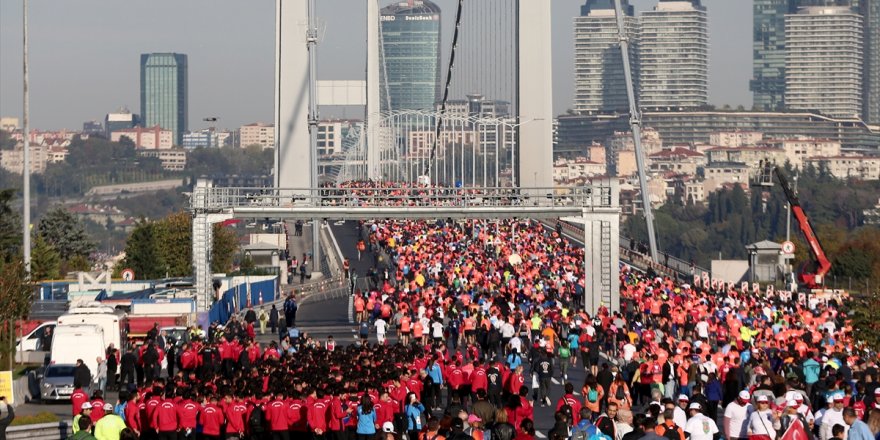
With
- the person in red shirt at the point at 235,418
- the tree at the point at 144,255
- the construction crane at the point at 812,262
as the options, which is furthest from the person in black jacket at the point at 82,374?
the tree at the point at 144,255

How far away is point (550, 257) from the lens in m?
63.6

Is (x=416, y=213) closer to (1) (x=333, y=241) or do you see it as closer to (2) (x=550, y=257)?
(2) (x=550, y=257)

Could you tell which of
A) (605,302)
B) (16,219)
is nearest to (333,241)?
(16,219)

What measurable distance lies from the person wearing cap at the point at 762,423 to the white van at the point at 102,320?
1754 centimetres

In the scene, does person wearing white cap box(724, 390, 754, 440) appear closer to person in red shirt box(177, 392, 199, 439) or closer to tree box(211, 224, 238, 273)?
person in red shirt box(177, 392, 199, 439)

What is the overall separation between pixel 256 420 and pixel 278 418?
293 millimetres

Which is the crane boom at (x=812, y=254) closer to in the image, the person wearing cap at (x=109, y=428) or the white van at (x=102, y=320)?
the white van at (x=102, y=320)

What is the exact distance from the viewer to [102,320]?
35031 mm

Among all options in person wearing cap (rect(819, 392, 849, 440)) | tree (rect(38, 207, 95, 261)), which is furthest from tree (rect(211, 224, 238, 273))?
person wearing cap (rect(819, 392, 849, 440))

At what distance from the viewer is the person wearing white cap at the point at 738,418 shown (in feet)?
66.6

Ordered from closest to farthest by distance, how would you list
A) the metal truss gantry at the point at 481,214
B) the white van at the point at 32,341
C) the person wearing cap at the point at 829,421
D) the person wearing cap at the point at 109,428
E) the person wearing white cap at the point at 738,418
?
1. the person wearing cap at the point at 829,421
2. the person wearing white cap at the point at 738,418
3. the person wearing cap at the point at 109,428
4. the white van at the point at 32,341
5. the metal truss gantry at the point at 481,214

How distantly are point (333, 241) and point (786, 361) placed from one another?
52628 mm

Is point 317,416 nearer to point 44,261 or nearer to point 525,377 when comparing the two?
point 525,377

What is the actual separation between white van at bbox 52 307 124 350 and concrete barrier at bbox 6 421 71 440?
290 inches
